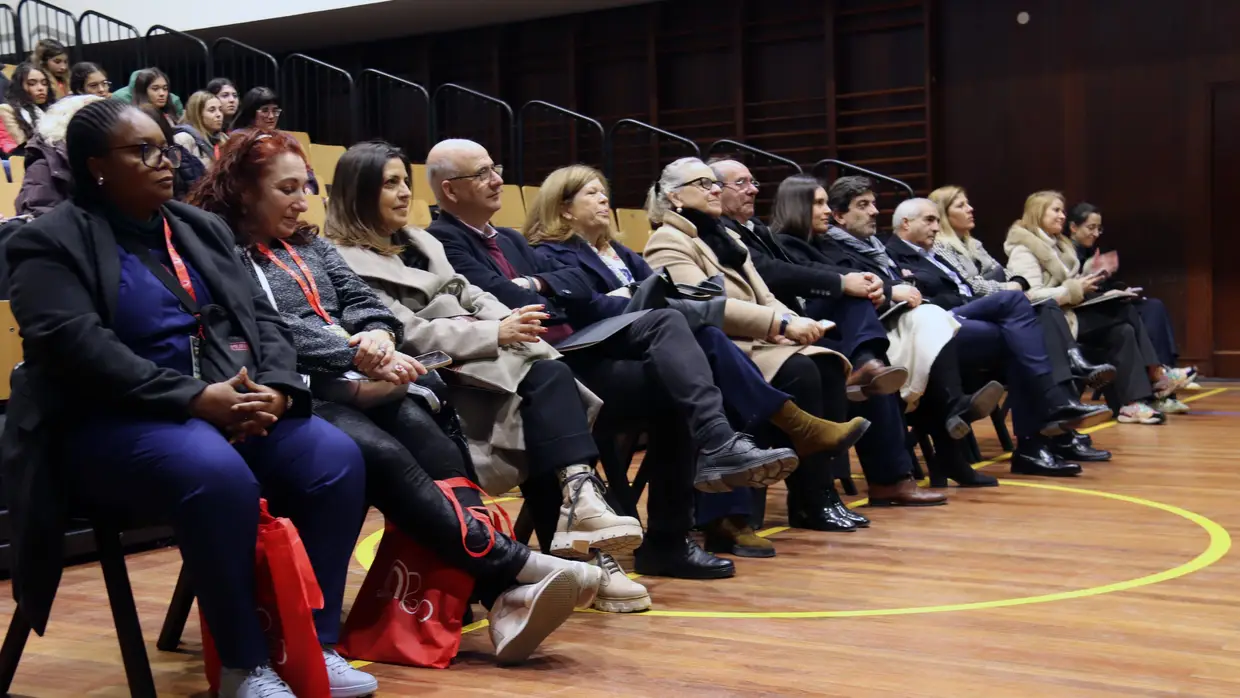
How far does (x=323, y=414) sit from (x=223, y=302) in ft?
1.02

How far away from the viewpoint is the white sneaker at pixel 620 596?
9.12 feet

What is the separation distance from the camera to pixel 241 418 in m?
2.03

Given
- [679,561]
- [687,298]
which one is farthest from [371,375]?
[687,298]

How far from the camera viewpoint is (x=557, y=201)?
3.45m

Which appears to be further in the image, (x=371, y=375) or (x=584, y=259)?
(x=584, y=259)

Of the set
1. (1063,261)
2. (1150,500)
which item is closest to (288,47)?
(1063,261)

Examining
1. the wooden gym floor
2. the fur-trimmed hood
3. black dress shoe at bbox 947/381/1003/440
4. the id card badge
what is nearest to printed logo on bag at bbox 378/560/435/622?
the wooden gym floor

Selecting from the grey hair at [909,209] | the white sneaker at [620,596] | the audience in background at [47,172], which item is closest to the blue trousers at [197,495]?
the white sneaker at [620,596]

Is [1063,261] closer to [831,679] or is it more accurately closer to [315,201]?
[315,201]

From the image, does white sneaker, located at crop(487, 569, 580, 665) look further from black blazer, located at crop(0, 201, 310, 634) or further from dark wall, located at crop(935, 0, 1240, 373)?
dark wall, located at crop(935, 0, 1240, 373)

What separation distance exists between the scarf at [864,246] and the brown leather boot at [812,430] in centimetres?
132

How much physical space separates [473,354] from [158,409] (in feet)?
2.66

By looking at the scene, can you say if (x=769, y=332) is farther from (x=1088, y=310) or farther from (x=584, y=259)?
(x=1088, y=310)

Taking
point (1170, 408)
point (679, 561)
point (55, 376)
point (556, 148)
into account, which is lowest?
point (1170, 408)
